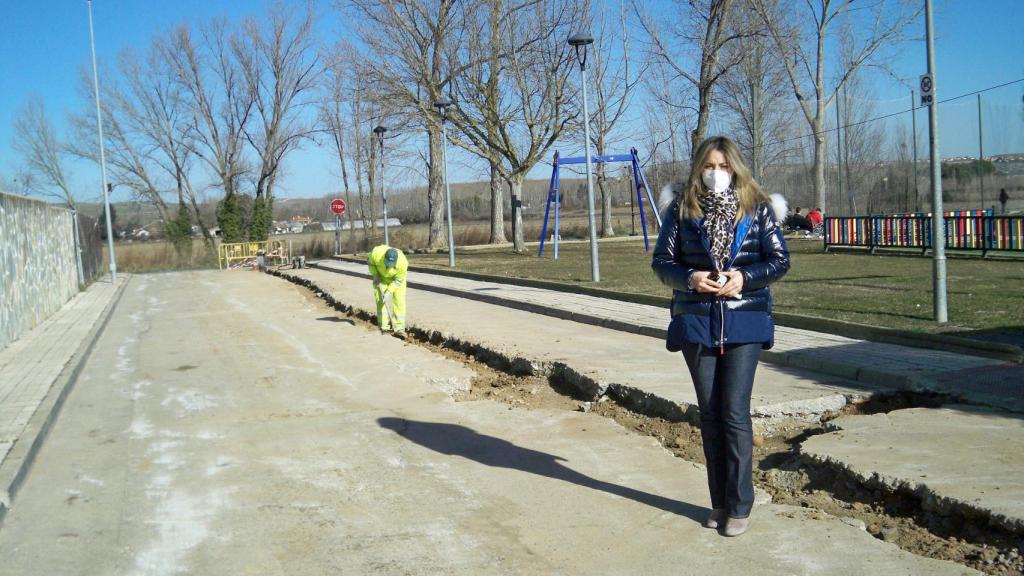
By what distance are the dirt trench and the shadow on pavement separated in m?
0.68

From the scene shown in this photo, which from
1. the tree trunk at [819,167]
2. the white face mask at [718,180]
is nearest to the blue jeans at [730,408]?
the white face mask at [718,180]

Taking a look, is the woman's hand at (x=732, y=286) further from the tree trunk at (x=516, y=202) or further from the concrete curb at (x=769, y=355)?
the tree trunk at (x=516, y=202)

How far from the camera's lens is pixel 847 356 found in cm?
861

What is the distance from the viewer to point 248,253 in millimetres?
43125

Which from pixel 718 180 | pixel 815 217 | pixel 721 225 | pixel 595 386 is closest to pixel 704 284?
pixel 721 225

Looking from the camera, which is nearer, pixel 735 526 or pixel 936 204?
pixel 735 526

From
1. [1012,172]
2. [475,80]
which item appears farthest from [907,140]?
[475,80]

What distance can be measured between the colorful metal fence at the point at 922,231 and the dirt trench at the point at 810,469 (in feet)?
43.0

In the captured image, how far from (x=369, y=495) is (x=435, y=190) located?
118 ft

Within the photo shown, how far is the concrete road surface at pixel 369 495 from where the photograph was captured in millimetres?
4348

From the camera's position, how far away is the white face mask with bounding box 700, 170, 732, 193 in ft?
14.3

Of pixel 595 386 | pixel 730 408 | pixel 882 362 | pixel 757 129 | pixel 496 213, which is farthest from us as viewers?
pixel 496 213

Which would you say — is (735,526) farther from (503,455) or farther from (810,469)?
(503,455)

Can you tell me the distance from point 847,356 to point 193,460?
19.8 ft
